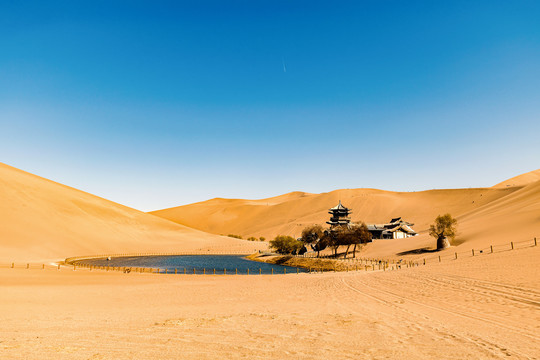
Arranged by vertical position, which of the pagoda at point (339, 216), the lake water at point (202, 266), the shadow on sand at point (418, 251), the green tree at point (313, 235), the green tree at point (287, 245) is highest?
the pagoda at point (339, 216)

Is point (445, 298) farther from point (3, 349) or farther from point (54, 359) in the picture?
point (3, 349)

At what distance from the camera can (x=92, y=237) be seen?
4075 inches

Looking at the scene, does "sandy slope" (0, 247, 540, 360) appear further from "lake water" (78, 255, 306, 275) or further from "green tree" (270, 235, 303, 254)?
"green tree" (270, 235, 303, 254)

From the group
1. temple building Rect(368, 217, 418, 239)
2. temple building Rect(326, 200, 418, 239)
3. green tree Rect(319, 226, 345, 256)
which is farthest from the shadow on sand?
temple building Rect(368, 217, 418, 239)

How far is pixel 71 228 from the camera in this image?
10200 centimetres

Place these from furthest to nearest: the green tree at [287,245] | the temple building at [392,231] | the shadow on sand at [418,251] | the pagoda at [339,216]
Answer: the pagoda at [339,216] → the temple building at [392,231] → the green tree at [287,245] → the shadow on sand at [418,251]

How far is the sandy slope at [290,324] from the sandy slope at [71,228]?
209ft

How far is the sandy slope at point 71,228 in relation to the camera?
8219 centimetres

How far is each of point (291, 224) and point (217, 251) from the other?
71571 mm

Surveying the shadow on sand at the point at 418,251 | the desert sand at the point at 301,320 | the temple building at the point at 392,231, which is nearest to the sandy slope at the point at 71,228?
the temple building at the point at 392,231

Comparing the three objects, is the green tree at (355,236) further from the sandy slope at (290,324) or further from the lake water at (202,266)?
the sandy slope at (290,324)

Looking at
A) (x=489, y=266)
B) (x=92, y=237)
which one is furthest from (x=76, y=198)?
(x=489, y=266)

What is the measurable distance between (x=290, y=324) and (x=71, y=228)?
10805cm

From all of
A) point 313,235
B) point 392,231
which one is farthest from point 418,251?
point 392,231
